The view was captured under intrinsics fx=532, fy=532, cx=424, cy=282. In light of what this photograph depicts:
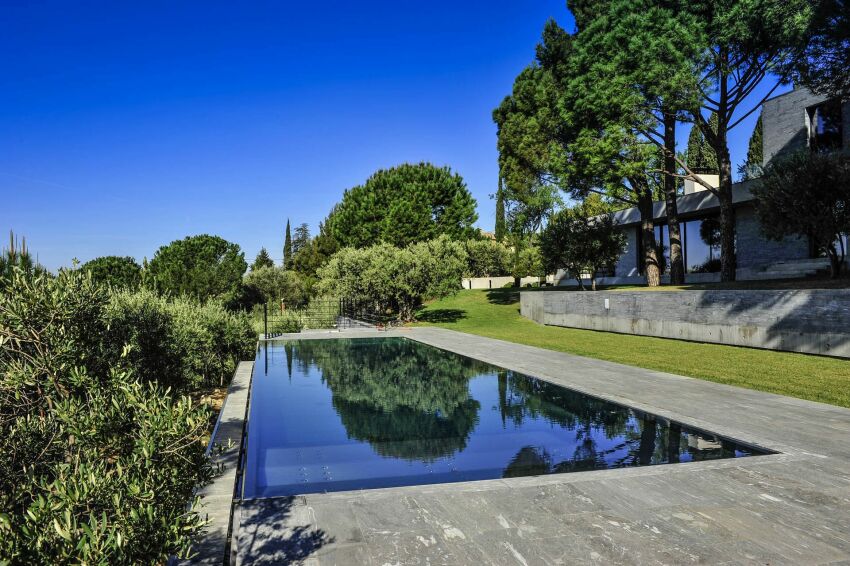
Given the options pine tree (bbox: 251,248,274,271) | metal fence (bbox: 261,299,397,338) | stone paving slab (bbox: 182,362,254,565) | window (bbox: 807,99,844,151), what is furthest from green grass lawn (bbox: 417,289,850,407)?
pine tree (bbox: 251,248,274,271)

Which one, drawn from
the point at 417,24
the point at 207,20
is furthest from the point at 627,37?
the point at 207,20

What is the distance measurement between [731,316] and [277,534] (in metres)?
15.8

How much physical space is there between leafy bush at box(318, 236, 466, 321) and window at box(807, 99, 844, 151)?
17679mm

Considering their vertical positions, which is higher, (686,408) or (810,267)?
(810,267)

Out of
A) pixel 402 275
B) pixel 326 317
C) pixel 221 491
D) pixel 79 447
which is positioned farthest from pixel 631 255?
pixel 79 447

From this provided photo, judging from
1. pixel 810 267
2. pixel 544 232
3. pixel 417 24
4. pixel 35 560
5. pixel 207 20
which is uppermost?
pixel 417 24

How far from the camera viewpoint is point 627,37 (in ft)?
74.1

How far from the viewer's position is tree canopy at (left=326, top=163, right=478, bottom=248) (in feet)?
146

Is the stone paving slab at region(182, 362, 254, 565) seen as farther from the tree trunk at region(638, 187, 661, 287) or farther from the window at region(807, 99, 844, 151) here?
the window at region(807, 99, 844, 151)

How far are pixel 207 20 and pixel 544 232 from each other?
19.1 metres

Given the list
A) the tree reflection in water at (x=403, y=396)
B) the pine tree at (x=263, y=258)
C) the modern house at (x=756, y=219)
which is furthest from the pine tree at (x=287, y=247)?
the tree reflection in water at (x=403, y=396)

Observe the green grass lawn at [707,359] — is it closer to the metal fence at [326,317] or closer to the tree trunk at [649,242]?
the tree trunk at [649,242]

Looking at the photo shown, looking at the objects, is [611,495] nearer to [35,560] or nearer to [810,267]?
[35,560]

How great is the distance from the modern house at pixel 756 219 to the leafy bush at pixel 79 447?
70.6 feet
